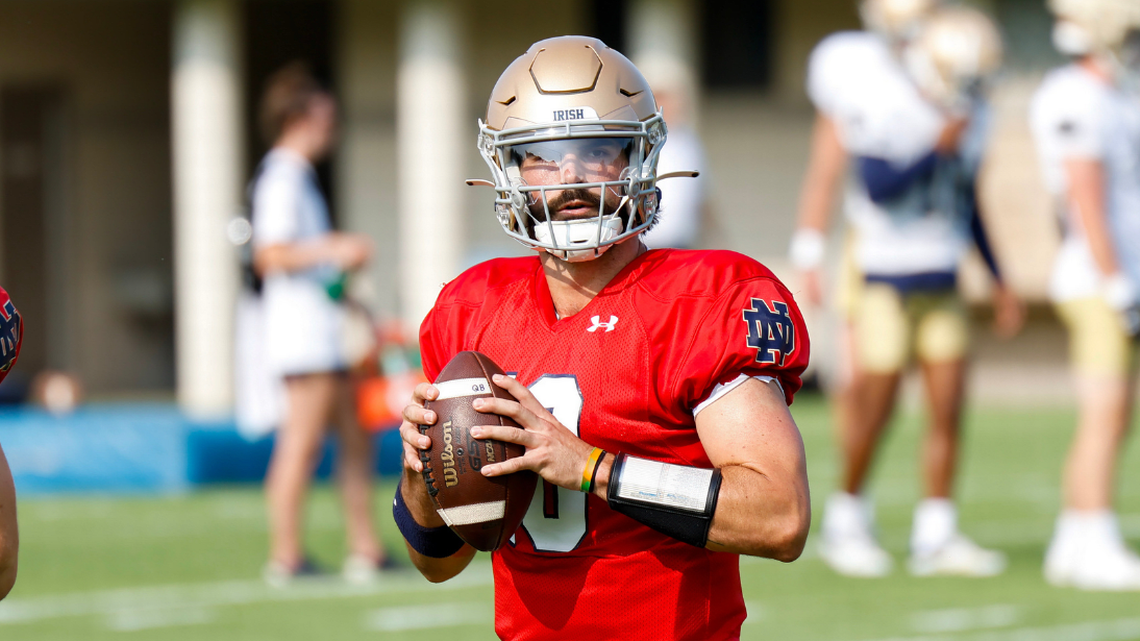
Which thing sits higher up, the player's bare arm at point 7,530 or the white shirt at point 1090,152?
the white shirt at point 1090,152

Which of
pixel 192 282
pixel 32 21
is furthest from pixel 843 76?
pixel 32 21

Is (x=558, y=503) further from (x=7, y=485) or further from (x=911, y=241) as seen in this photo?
(x=911, y=241)

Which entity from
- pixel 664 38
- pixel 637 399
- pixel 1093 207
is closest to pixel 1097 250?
pixel 1093 207

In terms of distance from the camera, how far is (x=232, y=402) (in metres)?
12.4

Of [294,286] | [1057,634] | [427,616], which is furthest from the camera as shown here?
[294,286]

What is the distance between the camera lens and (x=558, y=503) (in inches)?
80.0

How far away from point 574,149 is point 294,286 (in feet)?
10.3

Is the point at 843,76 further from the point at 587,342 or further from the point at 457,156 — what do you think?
the point at 457,156

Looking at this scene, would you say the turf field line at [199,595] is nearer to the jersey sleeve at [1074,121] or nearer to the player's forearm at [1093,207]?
the player's forearm at [1093,207]

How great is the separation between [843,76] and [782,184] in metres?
7.96

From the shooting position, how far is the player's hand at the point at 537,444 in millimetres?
1854

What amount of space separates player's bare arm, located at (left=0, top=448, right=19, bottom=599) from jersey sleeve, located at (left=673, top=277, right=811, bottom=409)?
98 cm

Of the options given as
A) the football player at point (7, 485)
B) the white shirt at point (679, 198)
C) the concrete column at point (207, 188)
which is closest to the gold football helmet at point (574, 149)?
the football player at point (7, 485)

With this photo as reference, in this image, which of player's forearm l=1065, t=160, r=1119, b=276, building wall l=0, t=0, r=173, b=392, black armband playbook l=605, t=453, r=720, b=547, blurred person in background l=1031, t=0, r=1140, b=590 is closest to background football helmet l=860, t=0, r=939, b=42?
blurred person in background l=1031, t=0, r=1140, b=590
